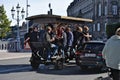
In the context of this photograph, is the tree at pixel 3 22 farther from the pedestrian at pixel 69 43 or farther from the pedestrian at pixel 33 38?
the pedestrian at pixel 33 38

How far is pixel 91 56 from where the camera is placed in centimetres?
1769

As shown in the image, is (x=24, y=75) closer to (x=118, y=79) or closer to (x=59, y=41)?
(x=59, y=41)

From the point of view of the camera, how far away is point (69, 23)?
69.9 ft

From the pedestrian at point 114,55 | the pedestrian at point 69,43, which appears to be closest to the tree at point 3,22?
the pedestrian at point 69,43

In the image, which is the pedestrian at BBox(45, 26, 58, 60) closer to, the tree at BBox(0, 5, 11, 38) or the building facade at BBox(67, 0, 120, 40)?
the tree at BBox(0, 5, 11, 38)

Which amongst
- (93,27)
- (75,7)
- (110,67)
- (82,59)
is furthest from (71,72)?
(75,7)

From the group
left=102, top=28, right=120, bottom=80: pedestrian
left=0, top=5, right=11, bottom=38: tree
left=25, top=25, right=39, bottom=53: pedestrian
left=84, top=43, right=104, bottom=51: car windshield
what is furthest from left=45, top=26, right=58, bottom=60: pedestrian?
left=0, top=5, right=11, bottom=38: tree

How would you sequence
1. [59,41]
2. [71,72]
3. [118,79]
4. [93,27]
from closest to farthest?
[118,79] → [71,72] → [59,41] → [93,27]

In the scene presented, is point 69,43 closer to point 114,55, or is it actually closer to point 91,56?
point 91,56

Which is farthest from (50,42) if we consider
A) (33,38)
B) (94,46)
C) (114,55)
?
(114,55)

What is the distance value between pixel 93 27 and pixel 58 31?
91854 millimetres

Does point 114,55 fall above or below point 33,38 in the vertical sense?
below

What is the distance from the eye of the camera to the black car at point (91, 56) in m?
17.5

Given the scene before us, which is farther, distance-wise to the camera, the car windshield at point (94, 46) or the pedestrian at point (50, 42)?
the pedestrian at point (50, 42)
